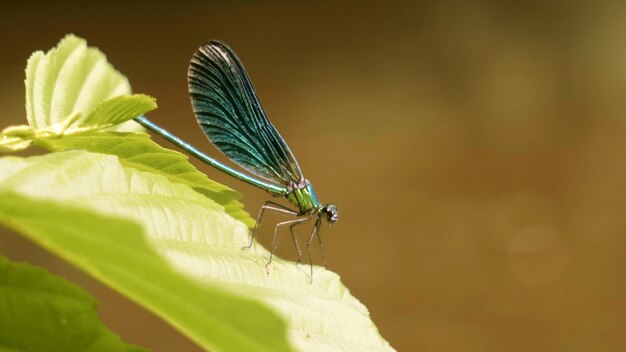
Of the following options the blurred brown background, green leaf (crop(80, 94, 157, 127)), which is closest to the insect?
green leaf (crop(80, 94, 157, 127))

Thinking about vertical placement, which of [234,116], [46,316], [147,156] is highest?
[234,116]

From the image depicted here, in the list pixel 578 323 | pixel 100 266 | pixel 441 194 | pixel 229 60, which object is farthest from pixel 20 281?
pixel 578 323

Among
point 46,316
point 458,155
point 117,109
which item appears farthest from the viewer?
point 458,155

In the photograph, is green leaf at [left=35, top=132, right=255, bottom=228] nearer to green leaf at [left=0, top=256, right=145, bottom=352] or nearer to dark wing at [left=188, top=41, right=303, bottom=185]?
green leaf at [left=0, top=256, right=145, bottom=352]

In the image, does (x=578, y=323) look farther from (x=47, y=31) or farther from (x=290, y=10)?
(x=47, y=31)

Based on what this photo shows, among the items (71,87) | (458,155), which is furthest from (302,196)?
(458,155)

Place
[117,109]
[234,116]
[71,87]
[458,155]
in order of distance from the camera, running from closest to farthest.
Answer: [117,109], [71,87], [234,116], [458,155]

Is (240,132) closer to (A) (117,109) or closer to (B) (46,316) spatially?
(A) (117,109)
